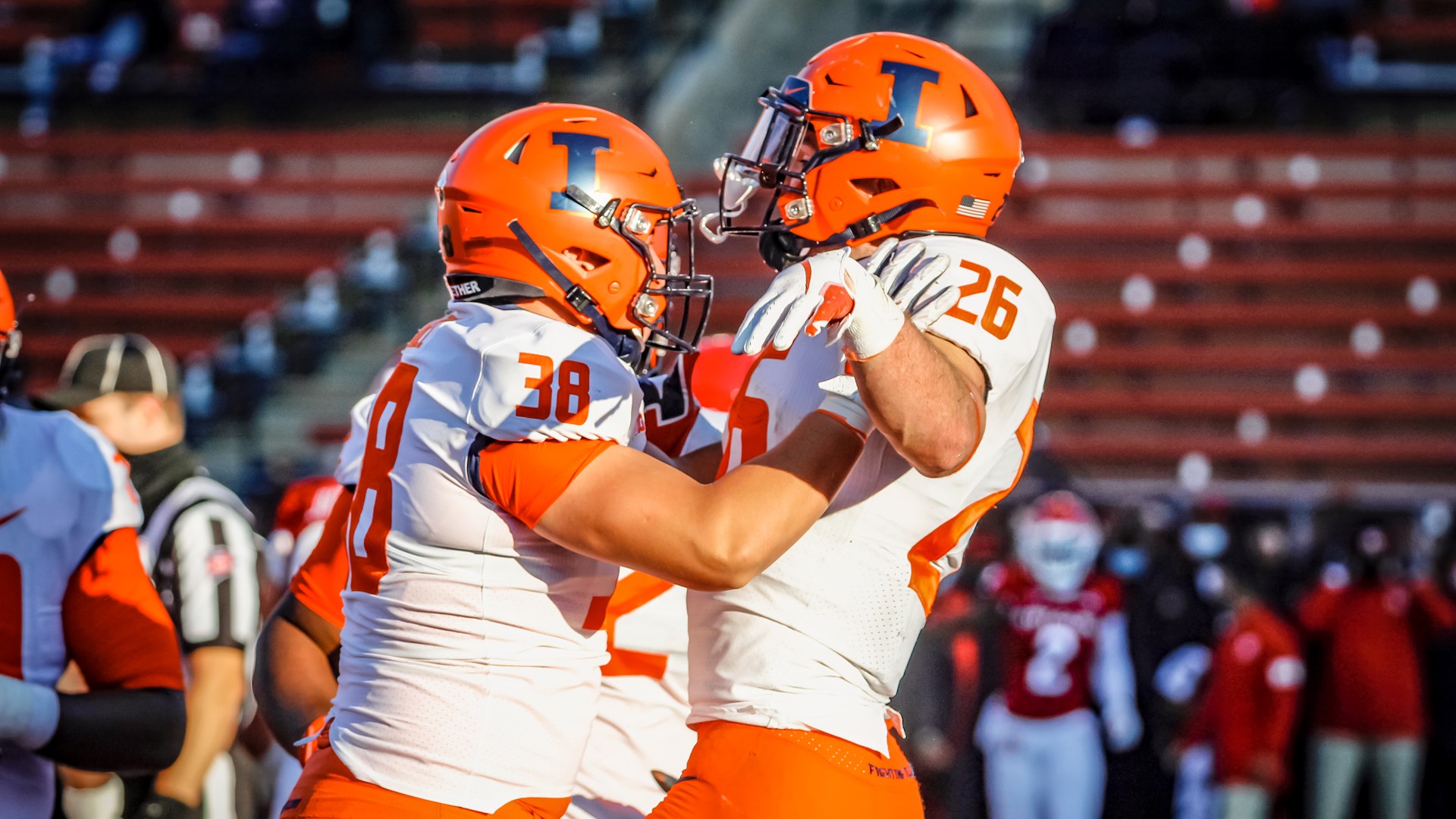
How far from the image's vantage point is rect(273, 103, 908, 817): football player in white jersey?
210 cm

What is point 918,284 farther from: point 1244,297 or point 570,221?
point 1244,297

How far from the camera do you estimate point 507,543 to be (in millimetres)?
2217

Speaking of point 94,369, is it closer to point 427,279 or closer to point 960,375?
point 960,375

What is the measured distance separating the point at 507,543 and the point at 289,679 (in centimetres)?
102

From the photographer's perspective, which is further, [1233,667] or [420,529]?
[1233,667]

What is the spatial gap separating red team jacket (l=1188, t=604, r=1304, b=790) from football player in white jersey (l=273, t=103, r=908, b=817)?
→ 6098 millimetres

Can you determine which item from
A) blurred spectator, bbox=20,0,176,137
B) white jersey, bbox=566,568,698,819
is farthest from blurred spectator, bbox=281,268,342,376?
white jersey, bbox=566,568,698,819

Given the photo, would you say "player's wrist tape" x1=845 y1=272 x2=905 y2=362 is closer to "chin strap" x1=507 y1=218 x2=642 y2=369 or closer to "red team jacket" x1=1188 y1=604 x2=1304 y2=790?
"chin strap" x1=507 y1=218 x2=642 y2=369

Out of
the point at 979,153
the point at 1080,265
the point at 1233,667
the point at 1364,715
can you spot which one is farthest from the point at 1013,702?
the point at 979,153

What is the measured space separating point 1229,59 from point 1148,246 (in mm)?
1411

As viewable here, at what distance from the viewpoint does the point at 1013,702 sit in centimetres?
800

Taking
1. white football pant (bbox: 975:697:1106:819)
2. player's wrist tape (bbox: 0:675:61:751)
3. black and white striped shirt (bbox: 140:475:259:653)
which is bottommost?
white football pant (bbox: 975:697:1106:819)

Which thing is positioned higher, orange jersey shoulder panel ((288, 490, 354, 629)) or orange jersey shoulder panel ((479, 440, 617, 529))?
orange jersey shoulder panel ((479, 440, 617, 529))

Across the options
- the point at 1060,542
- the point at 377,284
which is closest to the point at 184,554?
the point at 1060,542
